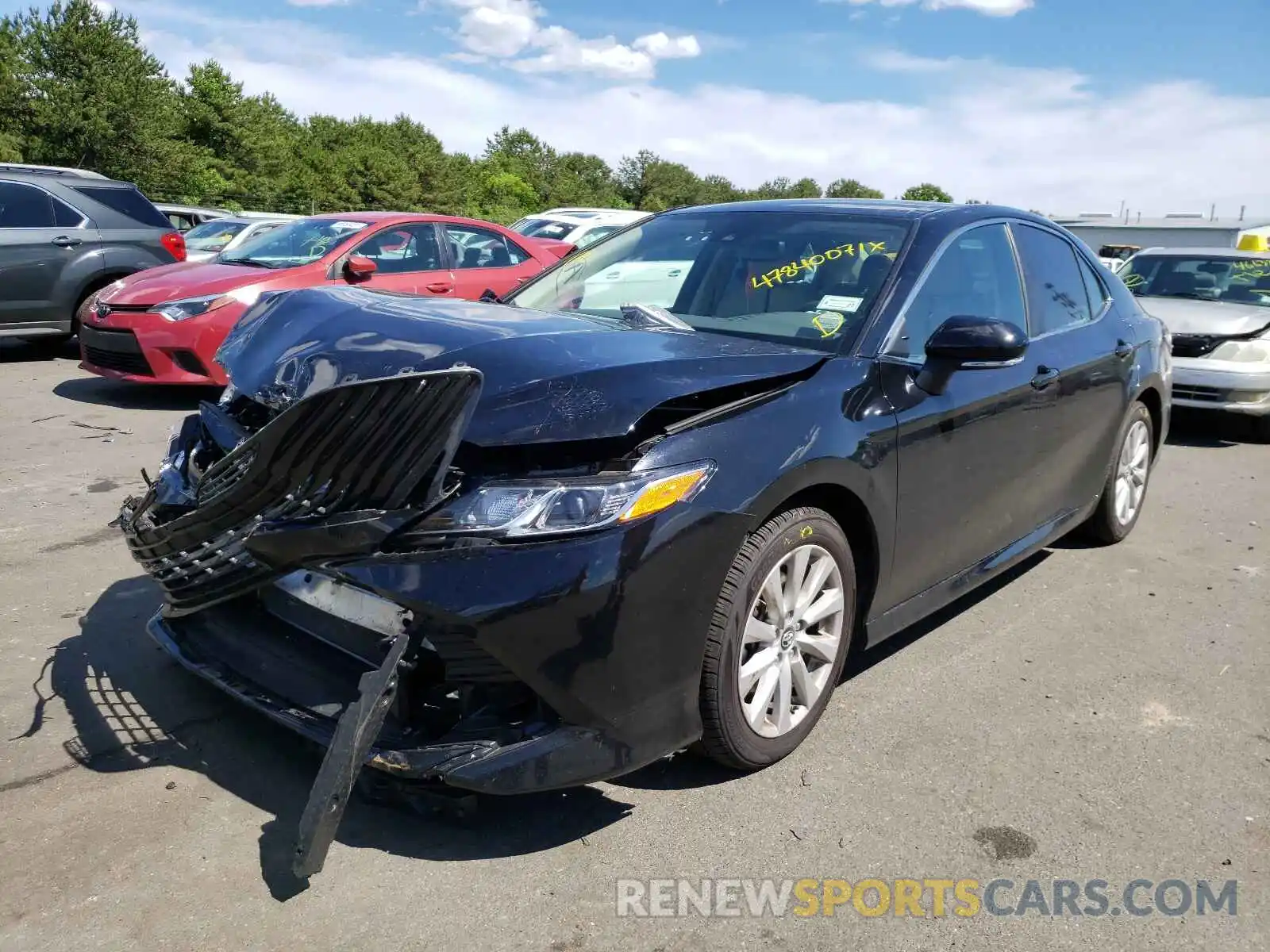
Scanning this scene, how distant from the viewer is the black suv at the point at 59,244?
9.65 meters

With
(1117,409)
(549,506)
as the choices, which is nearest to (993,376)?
(1117,409)

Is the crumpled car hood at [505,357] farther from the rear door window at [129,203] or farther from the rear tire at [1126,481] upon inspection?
the rear door window at [129,203]

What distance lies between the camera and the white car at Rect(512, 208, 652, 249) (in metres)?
15.2

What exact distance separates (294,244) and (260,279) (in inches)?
29.8

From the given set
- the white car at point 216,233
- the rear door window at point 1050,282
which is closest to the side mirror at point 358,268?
the rear door window at point 1050,282

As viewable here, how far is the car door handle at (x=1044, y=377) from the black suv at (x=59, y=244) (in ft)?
29.6

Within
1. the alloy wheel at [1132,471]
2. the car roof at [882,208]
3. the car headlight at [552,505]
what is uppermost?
the car roof at [882,208]

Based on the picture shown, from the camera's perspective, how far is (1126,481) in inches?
208

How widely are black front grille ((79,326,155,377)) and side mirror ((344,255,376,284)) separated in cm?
164

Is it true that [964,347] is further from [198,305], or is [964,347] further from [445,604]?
[198,305]

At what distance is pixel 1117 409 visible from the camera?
4.80 metres

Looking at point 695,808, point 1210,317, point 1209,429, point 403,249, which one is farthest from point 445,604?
point 1209,429

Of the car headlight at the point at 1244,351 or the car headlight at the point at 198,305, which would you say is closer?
the car headlight at the point at 198,305

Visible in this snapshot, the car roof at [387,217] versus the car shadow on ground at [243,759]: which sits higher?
the car roof at [387,217]
